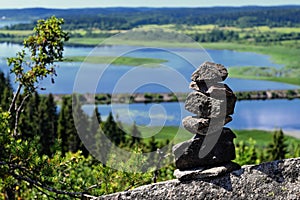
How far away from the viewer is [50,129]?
55219mm

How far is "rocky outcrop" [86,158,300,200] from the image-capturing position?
7.23 m

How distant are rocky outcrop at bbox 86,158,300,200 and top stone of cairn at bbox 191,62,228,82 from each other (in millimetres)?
1275

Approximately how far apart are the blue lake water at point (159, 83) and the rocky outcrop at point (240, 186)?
1.86 metres

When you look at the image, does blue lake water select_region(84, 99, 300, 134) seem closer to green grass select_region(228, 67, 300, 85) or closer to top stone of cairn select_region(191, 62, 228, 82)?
green grass select_region(228, 67, 300, 85)

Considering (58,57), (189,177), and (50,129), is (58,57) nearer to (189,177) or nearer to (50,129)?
(189,177)

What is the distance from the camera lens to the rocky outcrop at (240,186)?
7.23 m

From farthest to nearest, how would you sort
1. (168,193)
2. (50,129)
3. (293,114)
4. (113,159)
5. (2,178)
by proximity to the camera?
(293,114) → (50,129) → (113,159) → (2,178) → (168,193)

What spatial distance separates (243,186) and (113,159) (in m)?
3.95

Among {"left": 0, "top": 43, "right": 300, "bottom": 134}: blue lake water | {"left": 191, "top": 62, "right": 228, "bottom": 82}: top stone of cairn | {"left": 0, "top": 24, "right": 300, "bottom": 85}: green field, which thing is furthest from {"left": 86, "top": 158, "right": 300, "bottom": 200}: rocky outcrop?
{"left": 0, "top": 24, "right": 300, "bottom": 85}: green field

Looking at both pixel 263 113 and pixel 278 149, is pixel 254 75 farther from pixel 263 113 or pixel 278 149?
pixel 278 149

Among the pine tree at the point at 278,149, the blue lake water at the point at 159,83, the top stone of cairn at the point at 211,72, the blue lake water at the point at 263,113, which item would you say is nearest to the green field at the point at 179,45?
the blue lake water at the point at 159,83

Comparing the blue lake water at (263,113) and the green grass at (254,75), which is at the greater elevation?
the green grass at (254,75)

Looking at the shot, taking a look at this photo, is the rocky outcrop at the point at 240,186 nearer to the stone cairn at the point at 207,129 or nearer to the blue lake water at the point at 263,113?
the stone cairn at the point at 207,129

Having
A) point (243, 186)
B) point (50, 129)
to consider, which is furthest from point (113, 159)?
point (50, 129)
